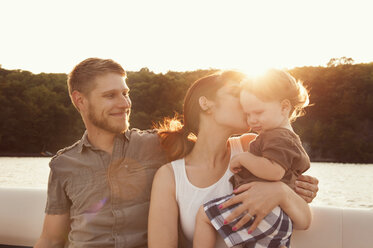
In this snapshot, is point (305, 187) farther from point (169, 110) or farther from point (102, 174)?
point (169, 110)

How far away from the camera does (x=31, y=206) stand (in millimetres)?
3186

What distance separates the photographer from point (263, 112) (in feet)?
6.52

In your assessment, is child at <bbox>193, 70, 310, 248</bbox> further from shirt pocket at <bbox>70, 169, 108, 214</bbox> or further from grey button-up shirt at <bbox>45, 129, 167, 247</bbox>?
shirt pocket at <bbox>70, 169, 108, 214</bbox>

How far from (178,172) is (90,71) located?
74 centimetres

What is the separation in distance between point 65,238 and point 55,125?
3764cm

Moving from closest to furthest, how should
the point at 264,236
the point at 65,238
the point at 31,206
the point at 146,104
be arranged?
the point at 264,236 → the point at 65,238 → the point at 31,206 → the point at 146,104

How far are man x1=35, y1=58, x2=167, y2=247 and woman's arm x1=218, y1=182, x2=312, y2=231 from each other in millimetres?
579

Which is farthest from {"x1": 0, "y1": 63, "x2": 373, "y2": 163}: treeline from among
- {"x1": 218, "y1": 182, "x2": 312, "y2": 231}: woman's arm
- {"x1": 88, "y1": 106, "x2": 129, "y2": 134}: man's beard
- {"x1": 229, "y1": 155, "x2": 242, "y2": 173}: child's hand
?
{"x1": 218, "y1": 182, "x2": 312, "y2": 231}: woman's arm

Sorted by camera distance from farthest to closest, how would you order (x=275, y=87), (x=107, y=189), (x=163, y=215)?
(x=107, y=189) → (x=163, y=215) → (x=275, y=87)

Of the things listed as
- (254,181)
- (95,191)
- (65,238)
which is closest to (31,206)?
(65,238)

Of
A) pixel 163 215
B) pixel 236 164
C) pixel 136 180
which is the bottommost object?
pixel 163 215

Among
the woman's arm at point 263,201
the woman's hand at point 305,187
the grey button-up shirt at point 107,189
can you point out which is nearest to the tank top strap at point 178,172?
the grey button-up shirt at point 107,189

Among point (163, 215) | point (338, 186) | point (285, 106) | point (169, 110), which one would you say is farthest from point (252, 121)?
point (169, 110)

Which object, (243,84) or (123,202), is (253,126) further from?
(123,202)
